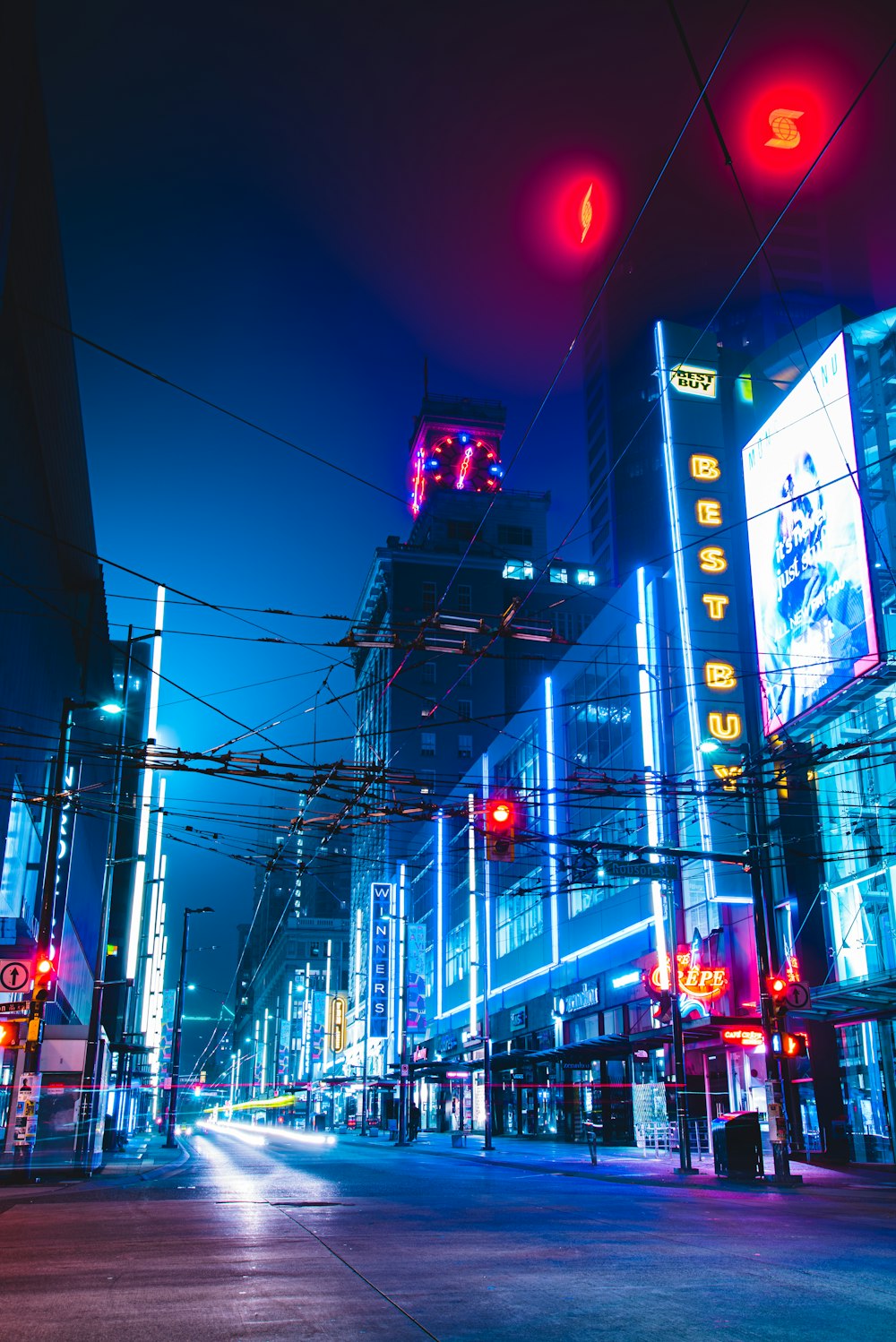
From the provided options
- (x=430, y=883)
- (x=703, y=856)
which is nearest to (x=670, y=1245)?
(x=703, y=856)

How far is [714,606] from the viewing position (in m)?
42.9

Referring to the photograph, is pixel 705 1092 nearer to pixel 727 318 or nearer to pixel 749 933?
pixel 749 933

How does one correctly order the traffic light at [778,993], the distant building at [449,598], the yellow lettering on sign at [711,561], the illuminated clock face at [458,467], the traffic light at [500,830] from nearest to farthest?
the traffic light at [500,830] < the traffic light at [778,993] < the yellow lettering on sign at [711,561] < the distant building at [449,598] < the illuminated clock face at [458,467]

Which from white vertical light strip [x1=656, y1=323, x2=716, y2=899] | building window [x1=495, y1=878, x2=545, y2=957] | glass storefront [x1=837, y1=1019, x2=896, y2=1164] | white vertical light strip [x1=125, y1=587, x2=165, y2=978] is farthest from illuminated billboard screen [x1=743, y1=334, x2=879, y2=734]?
white vertical light strip [x1=125, y1=587, x2=165, y2=978]

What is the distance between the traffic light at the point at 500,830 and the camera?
63.0 ft

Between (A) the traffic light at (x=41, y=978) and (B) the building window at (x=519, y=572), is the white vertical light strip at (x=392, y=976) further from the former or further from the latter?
(A) the traffic light at (x=41, y=978)

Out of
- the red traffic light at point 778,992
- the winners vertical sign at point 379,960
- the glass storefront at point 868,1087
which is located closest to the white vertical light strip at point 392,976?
the winners vertical sign at point 379,960

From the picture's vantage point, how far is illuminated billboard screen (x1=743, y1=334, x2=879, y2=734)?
32.5 m

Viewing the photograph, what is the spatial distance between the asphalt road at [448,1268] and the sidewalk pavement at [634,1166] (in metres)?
5.19

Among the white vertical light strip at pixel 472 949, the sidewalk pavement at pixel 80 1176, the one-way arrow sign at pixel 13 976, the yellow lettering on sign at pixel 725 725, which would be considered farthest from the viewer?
the white vertical light strip at pixel 472 949

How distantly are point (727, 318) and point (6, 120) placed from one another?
92.8 meters

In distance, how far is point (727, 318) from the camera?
105m

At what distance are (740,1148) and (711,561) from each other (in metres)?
23.2

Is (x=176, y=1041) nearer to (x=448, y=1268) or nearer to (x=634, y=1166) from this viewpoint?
(x=634, y=1166)
